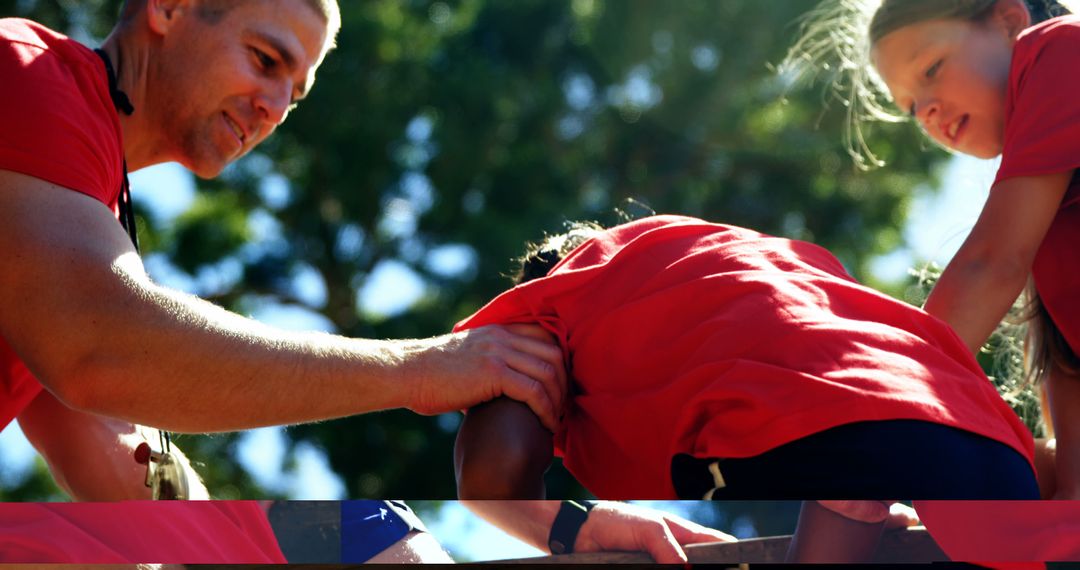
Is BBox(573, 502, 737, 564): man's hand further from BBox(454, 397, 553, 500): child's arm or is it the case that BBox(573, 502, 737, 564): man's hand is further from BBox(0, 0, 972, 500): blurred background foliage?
BBox(0, 0, 972, 500): blurred background foliage

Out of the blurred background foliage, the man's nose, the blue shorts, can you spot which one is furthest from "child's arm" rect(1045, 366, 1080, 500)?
the blurred background foliage

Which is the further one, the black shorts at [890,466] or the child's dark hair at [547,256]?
the child's dark hair at [547,256]

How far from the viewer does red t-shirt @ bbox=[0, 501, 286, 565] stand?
1325 millimetres

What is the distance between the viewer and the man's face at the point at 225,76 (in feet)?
8.61

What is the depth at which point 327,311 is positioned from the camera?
9.74 m

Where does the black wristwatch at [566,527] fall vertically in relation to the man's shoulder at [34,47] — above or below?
below

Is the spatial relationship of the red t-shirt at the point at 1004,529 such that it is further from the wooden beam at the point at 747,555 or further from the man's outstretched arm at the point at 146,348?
the man's outstretched arm at the point at 146,348

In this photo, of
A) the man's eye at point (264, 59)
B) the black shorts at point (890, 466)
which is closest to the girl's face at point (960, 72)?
the black shorts at point (890, 466)

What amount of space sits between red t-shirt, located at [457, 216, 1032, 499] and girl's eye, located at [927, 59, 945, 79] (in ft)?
2.85

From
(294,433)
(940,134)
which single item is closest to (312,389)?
(940,134)

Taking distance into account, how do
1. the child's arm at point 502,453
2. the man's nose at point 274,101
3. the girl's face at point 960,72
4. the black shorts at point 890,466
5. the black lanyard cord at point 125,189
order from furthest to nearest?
the man's nose at point 274,101 → the girl's face at point 960,72 → the black lanyard cord at point 125,189 → the child's arm at point 502,453 → the black shorts at point 890,466

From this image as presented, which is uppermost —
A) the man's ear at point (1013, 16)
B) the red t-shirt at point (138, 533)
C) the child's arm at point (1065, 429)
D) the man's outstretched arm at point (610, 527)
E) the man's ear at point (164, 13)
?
the man's ear at point (164, 13)

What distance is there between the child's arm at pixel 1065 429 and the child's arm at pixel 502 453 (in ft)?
3.46

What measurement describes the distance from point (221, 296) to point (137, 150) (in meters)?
7.40
